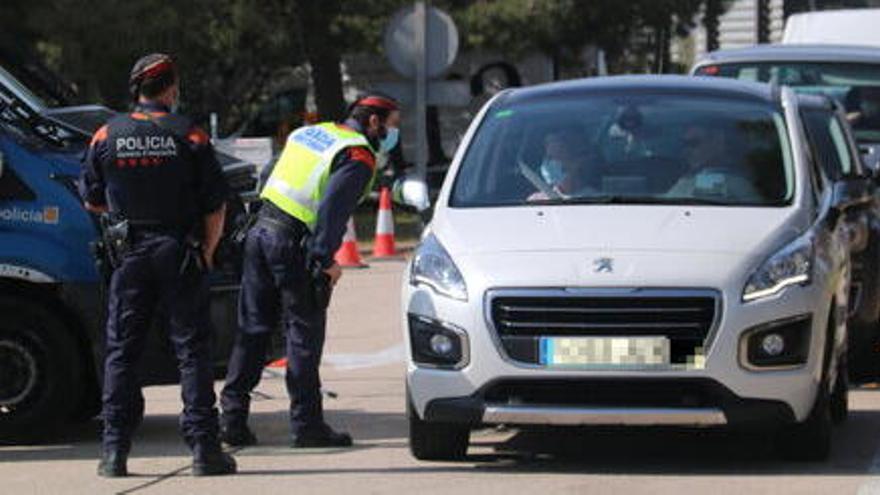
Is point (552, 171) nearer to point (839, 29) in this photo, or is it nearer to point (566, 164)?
point (566, 164)

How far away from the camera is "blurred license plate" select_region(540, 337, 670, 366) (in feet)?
24.7

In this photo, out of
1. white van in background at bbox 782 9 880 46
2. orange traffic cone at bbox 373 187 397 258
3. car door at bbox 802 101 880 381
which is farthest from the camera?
orange traffic cone at bbox 373 187 397 258

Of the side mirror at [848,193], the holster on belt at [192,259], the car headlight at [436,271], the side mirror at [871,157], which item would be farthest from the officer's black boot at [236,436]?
the side mirror at [871,157]

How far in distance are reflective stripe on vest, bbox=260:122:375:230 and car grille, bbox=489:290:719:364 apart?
125 cm

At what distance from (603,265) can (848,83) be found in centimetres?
869

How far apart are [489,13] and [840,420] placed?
71.8 ft

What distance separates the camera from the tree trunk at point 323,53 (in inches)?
1112

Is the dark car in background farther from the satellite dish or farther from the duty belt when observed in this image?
the satellite dish

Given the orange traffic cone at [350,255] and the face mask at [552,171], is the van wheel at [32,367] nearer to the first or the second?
the face mask at [552,171]

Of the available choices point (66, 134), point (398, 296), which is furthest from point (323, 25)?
point (66, 134)

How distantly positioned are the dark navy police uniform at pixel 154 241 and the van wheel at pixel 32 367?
2.83 feet

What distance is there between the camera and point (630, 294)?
7.57m

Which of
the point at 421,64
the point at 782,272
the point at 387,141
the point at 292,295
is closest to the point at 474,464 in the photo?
the point at 292,295

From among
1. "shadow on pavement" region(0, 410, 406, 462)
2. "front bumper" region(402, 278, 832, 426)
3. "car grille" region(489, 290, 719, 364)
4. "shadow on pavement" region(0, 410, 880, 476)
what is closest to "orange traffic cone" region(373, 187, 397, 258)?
"shadow on pavement" region(0, 410, 406, 462)
